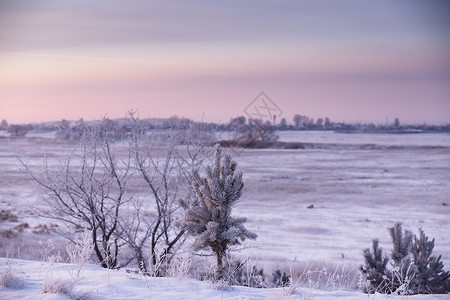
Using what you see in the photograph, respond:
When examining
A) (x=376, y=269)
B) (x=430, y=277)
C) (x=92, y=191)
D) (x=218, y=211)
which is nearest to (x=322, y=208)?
(x=430, y=277)

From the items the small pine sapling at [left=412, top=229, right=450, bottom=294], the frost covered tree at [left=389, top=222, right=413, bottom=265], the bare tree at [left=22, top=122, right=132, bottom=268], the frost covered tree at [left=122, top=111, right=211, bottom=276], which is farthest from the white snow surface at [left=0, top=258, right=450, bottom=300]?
the small pine sapling at [left=412, top=229, right=450, bottom=294]

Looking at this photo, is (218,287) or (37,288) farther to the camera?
(218,287)

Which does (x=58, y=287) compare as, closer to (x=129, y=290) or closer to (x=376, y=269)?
(x=129, y=290)

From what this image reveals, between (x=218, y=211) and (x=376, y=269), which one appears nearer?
(x=218, y=211)

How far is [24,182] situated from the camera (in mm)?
28141

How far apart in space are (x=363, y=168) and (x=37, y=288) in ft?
124

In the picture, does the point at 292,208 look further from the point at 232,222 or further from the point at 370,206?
the point at 232,222

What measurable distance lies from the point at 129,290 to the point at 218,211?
75.6 inches

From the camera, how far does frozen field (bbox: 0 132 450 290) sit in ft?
42.3

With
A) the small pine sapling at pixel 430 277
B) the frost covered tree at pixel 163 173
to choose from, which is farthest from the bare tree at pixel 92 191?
the small pine sapling at pixel 430 277

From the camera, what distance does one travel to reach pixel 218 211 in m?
5.70

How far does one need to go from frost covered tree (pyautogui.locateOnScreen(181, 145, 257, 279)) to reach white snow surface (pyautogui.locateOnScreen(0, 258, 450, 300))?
84 cm

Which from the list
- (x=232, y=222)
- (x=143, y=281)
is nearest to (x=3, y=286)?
(x=143, y=281)

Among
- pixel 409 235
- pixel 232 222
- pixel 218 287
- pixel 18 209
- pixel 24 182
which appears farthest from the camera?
pixel 24 182
